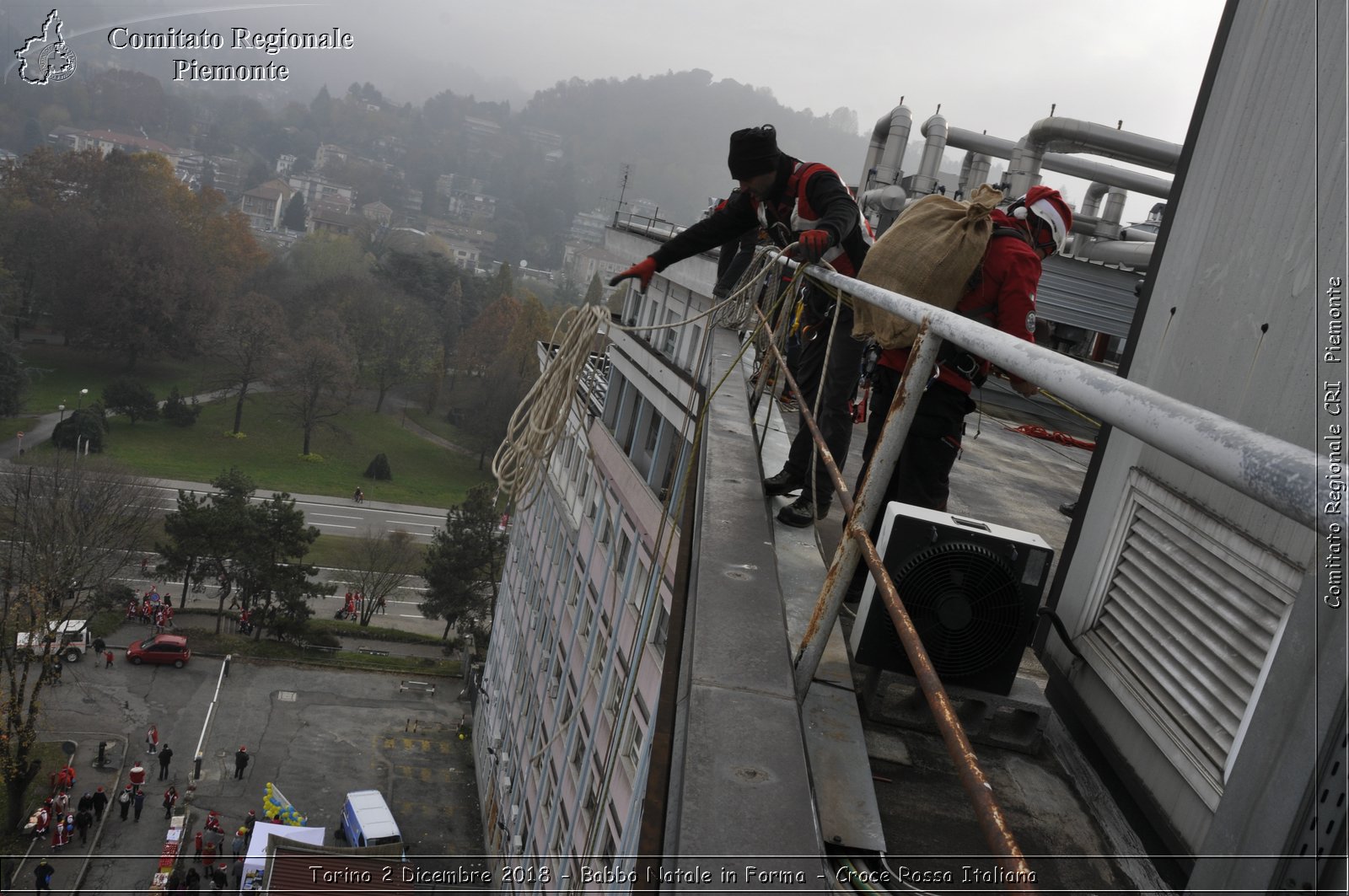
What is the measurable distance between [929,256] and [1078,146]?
57.8 ft

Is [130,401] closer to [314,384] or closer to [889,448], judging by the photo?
[314,384]

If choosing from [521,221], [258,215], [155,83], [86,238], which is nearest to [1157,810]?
[86,238]

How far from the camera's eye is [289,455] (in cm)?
4562

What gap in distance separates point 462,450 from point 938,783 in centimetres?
5222

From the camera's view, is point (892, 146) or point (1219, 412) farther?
point (892, 146)

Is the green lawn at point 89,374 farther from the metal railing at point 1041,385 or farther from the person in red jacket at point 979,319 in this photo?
the metal railing at point 1041,385

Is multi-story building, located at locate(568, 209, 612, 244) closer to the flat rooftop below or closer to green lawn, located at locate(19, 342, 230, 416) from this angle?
green lawn, located at locate(19, 342, 230, 416)

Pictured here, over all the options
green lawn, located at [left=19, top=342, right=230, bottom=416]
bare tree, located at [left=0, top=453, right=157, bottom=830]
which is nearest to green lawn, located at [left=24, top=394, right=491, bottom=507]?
green lawn, located at [left=19, top=342, right=230, bottom=416]

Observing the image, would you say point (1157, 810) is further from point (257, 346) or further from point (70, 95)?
A: point (70, 95)

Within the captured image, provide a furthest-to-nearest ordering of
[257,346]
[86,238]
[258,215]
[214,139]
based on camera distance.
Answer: [214,139] → [258,215] → [86,238] → [257,346]

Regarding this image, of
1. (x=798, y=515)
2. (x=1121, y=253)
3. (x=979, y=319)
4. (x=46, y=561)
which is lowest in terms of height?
(x=46, y=561)

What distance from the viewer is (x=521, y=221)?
15125 centimetres

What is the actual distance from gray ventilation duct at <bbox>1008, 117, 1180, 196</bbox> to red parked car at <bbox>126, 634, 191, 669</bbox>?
23.5 metres

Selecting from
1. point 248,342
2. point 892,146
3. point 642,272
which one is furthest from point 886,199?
point 248,342
